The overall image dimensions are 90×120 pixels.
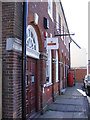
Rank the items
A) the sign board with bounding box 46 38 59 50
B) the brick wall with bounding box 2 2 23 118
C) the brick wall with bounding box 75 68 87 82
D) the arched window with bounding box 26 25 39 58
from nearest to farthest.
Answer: the brick wall with bounding box 2 2 23 118
the arched window with bounding box 26 25 39 58
the sign board with bounding box 46 38 59 50
the brick wall with bounding box 75 68 87 82

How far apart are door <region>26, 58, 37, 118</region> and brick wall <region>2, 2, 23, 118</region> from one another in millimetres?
1322

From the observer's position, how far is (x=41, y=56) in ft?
25.5

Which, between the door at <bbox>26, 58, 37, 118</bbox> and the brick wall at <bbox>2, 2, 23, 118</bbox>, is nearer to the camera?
the brick wall at <bbox>2, 2, 23, 118</bbox>

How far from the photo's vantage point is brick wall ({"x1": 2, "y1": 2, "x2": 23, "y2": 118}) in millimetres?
4652

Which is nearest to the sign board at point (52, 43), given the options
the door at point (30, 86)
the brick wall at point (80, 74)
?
the door at point (30, 86)

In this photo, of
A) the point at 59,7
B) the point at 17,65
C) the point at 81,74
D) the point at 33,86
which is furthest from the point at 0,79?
the point at 81,74

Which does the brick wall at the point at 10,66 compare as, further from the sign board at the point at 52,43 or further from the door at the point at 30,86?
the sign board at the point at 52,43

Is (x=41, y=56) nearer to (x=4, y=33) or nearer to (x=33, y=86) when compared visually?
(x=33, y=86)

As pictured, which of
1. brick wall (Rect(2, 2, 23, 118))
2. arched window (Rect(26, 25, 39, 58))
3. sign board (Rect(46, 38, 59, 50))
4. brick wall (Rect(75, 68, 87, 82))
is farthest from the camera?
brick wall (Rect(75, 68, 87, 82))

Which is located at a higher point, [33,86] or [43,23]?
[43,23]

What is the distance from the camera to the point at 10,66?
4.71 meters

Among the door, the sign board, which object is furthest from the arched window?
the sign board

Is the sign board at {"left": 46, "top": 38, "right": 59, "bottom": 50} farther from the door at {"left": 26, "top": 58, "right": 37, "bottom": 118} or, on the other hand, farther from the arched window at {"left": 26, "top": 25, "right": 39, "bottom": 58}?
the door at {"left": 26, "top": 58, "right": 37, "bottom": 118}

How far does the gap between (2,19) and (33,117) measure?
3.67 meters
